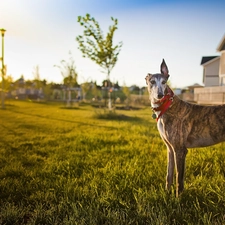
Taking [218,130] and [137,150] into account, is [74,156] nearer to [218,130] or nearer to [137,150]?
[137,150]

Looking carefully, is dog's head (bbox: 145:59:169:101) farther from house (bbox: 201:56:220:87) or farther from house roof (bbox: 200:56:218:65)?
house roof (bbox: 200:56:218:65)

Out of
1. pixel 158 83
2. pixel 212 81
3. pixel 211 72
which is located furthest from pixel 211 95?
pixel 158 83

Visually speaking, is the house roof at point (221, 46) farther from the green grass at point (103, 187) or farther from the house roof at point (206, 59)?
the green grass at point (103, 187)

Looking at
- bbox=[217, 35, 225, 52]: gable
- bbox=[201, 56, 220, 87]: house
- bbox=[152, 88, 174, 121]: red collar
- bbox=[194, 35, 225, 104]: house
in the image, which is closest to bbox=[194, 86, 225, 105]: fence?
bbox=[194, 35, 225, 104]: house

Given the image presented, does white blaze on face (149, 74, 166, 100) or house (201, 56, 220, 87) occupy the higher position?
house (201, 56, 220, 87)

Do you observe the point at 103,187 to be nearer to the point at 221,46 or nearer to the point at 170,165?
the point at 170,165

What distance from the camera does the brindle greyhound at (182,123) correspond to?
3369 millimetres

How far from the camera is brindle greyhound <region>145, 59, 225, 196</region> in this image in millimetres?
3369

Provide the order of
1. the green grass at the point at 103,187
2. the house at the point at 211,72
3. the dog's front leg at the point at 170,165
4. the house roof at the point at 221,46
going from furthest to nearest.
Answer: the house at the point at 211,72 → the house roof at the point at 221,46 → the dog's front leg at the point at 170,165 → the green grass at the point at 103,187

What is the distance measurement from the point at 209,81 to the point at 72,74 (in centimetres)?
1720

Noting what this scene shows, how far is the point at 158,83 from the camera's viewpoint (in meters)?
3.21

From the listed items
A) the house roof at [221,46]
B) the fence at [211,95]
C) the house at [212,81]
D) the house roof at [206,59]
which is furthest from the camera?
→ the house roof at [206,59]

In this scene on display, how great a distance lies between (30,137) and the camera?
843 centimetres

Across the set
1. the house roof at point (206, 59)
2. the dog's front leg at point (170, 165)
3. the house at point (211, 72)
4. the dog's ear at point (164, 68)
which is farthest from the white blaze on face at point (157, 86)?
the house roof at point (206, 59)
